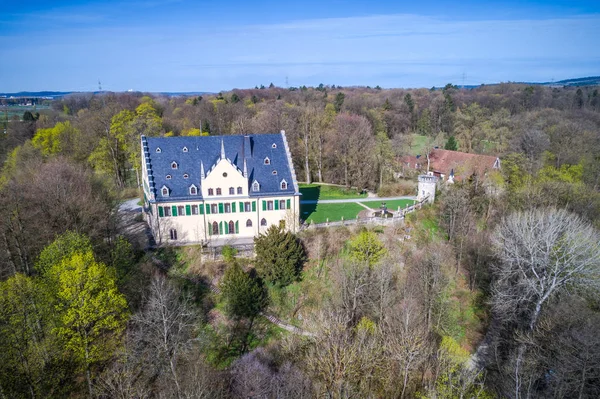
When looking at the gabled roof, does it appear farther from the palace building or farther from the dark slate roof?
the palace building

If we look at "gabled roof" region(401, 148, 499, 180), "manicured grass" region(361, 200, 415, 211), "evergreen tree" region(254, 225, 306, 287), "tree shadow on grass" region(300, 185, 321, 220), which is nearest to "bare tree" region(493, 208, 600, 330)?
"evergreen tree" region(254, 225, 306, 287)

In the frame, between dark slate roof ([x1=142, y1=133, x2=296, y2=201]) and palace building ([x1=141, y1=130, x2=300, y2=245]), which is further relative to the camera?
dark slate roof ([x1=142, y1=133, x2=296, y2=201])

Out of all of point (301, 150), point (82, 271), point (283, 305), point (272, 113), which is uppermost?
point (272, 113)

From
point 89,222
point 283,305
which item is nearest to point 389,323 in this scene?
point 283,305

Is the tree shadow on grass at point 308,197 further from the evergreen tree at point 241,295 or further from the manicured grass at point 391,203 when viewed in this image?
the evergreen tree at point 241,295

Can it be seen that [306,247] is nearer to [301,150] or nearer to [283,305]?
[283,305]

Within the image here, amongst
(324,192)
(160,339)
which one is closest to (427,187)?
(324,192)
